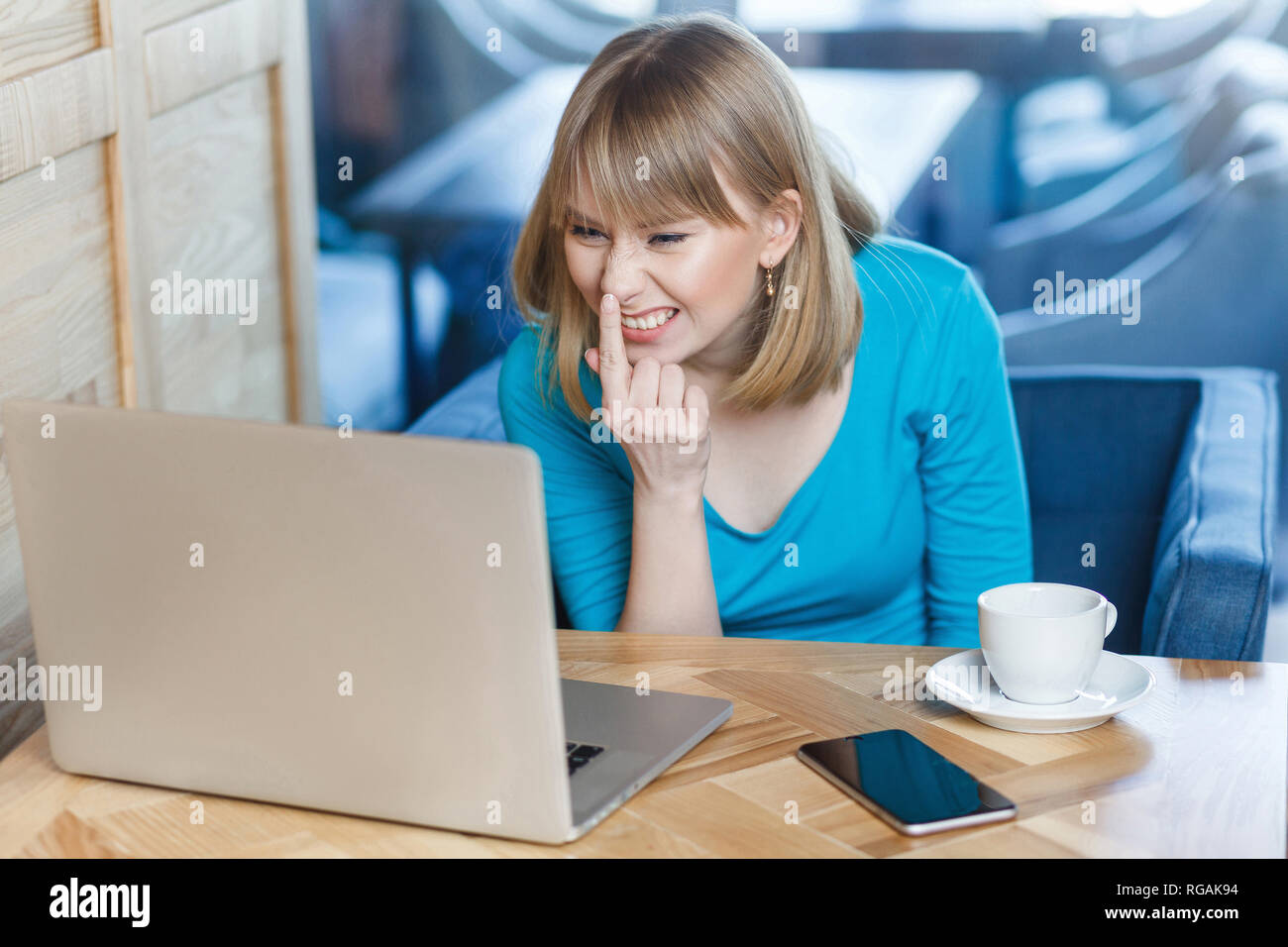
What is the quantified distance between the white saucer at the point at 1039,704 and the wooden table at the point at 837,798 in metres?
0.01

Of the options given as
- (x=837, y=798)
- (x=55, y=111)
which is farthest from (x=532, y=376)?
(x=837, y=798)

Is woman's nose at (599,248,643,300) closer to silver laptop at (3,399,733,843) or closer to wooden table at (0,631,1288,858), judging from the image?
wooden table at (0,631,1288,858)

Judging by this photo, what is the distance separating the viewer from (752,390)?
4.53 feet

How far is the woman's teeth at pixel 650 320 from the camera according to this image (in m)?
1.31

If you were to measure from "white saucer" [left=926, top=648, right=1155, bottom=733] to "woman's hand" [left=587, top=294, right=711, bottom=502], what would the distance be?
0.36 meters

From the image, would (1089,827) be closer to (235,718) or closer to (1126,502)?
(235,718)

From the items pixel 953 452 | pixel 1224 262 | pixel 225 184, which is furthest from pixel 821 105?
pixel 953 452

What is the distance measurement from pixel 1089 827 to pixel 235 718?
1.65 feet

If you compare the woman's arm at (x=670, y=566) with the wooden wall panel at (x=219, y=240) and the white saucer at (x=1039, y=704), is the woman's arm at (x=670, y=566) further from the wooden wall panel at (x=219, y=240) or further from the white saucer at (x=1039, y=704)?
the wooden wall panel at (x=219, y=240)

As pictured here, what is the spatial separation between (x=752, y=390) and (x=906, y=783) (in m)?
0.62

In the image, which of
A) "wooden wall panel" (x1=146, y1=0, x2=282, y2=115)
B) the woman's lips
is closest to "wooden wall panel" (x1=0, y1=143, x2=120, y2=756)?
"wooden wall panel" (x1=146, y1=0, x2=282, y2=115)

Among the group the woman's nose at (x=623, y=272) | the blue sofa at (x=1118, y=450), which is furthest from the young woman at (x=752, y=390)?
the blue sofa at (x=1118, y=450)

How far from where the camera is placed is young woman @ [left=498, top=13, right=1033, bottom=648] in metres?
1.28

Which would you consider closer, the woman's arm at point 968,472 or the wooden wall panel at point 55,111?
the wooden wall panel at point 55,111
